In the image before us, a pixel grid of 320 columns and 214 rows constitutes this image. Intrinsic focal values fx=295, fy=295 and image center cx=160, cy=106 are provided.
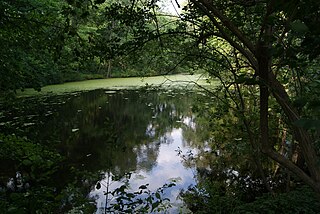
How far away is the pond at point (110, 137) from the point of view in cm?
558

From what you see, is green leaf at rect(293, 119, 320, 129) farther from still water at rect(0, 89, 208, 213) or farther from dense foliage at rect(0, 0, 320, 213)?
still water at rect(0, 89, 208, 213)

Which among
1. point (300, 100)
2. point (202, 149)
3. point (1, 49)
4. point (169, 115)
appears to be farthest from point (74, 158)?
point (300, 100)

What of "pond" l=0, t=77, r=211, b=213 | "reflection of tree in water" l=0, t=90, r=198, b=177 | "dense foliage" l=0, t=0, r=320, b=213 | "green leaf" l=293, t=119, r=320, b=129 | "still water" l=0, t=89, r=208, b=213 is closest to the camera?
"green leaf" l=293, t=119, r=320, b=129

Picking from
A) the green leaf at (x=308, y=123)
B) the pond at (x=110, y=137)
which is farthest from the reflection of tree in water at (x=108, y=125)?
the green leaf at (x=308, y=123)

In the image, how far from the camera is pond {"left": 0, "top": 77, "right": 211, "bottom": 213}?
18.3ft

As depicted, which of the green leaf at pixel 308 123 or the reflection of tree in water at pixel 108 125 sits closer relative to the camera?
the green leaf at pixel 308 123

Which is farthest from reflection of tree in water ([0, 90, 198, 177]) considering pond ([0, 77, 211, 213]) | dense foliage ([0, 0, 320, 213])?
dense foliage ([0, 0, 320, 213])

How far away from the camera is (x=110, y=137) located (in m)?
3.26

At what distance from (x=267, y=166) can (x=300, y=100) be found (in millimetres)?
6297

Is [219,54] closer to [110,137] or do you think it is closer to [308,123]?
[110,137]

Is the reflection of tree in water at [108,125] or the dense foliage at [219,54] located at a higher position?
the dense foliage at [219,54]

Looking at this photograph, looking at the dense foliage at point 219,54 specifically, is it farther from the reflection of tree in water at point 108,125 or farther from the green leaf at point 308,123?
the reflection of tree in water at point 108,125

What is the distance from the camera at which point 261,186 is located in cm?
588

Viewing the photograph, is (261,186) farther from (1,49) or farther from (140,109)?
(140,109)
